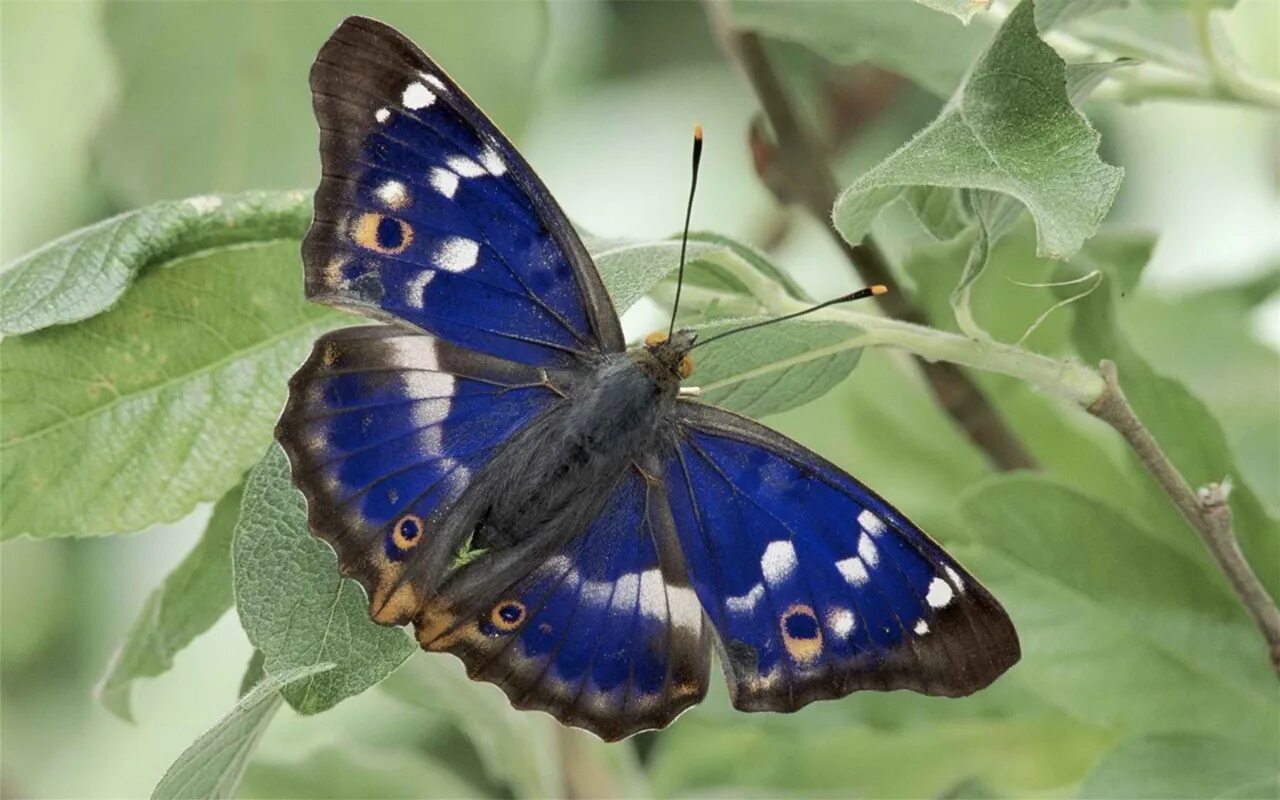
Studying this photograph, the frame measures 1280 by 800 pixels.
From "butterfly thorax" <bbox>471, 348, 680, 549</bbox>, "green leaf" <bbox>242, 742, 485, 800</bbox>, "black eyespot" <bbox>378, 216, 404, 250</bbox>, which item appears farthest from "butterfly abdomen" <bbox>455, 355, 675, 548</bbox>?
Answer: "green leaf" <bbox>242, 742, 485, 800</bbox>

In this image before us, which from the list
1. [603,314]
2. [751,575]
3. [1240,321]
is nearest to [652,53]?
[1240,321]

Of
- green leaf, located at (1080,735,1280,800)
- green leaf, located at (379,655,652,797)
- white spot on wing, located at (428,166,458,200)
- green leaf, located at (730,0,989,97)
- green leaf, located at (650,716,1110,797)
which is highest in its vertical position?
white spot on wing, located at (428,166,458,200)

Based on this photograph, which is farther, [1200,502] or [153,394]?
[153,394]

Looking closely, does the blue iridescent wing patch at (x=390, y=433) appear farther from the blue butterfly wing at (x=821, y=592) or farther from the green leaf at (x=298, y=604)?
the blue butterfly wing at (x=821, y=592)

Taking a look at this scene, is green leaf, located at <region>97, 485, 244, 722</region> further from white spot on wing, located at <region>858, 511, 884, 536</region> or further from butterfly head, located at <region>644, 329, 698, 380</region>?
white spot on wing, located at <region>858, 511, 884, 536</region>

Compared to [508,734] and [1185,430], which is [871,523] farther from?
[508,734]

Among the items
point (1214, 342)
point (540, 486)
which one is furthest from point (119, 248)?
point (1214, 342)
